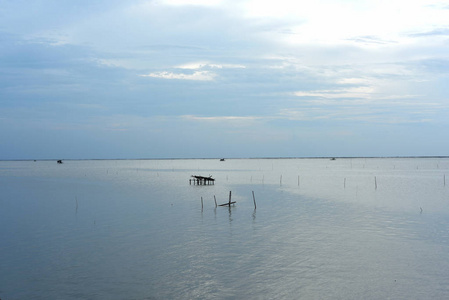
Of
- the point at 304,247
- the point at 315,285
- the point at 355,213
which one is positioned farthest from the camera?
the point at 355,213

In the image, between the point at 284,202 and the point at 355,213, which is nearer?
the point at 355,213

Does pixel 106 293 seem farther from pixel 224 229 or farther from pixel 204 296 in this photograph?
pixel 224 229

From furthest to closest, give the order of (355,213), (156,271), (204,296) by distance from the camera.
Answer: (355,213) → (156,271) → (204,296)

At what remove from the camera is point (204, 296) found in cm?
1437

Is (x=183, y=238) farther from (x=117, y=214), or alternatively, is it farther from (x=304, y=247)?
(x=117, y=214)

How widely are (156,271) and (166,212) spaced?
56.5ft

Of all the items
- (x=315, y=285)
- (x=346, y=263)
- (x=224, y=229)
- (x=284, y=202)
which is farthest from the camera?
(x=284, y=202)

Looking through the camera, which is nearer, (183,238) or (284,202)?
(183,238)

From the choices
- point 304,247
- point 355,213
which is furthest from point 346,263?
point 355,213

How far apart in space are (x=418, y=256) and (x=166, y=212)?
21267 millimetres

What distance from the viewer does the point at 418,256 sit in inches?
763

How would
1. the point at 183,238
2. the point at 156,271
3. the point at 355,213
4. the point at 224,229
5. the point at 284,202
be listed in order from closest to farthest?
the point at 156,271 → the point at 183,238 → the point at 224,229 → the point at 355,213 → the point at 284,202

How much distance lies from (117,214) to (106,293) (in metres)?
19.2

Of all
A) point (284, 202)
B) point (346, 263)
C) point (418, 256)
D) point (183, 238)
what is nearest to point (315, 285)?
point (346, 263)
